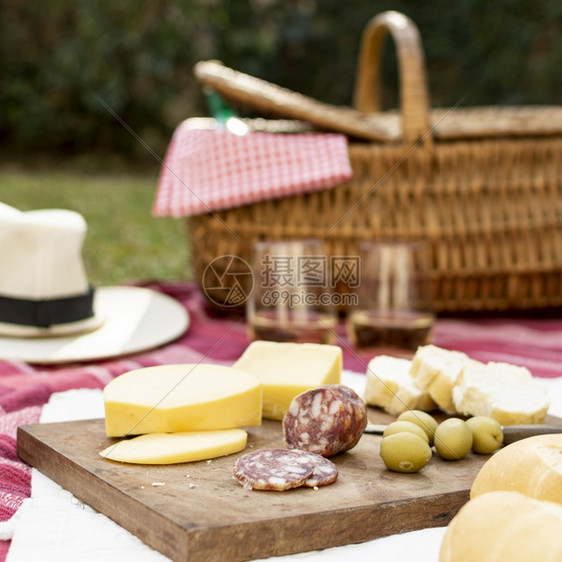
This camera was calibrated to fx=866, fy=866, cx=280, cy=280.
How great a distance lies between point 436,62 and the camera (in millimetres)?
4879

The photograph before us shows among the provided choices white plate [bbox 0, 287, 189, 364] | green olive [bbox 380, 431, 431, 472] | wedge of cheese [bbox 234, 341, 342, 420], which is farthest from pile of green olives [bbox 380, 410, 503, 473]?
white plate [bbox 0, 287, 189, 364]

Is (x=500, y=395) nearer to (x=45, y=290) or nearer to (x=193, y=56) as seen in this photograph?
(x=45, y=290)

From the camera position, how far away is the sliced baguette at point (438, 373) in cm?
86

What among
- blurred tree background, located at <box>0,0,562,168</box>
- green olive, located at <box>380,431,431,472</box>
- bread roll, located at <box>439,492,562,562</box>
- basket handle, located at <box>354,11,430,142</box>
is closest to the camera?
bread roll, located at <box>439,492,562,562</box>

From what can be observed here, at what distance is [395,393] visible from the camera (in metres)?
0.87

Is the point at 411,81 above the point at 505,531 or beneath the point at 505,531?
above

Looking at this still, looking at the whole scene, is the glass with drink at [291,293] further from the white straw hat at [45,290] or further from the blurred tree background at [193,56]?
the blurred tree background at [193,56]

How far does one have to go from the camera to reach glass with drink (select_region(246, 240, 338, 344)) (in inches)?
Answer: 46.8

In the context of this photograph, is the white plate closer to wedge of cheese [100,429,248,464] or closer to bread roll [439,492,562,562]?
wedge of cheese [100,429,248,464]

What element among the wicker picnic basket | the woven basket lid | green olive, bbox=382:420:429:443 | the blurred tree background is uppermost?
the blurred tree background

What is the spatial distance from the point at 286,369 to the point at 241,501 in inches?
10.4

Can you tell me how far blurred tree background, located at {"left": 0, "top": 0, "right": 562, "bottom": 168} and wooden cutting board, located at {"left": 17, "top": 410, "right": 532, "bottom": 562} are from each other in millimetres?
4088

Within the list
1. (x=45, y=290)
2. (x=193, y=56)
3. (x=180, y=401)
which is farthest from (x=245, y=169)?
(x=193, y=56)

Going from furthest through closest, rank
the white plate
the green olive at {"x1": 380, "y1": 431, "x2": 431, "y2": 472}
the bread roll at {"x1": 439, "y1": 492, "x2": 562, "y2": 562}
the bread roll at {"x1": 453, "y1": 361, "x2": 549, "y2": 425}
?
the white plate < the bread roll at {"x1": 453, "y1": 361, "x2": 549, "y2": 425} < the green olive at {"x1": 380, "y1": 431, "x2": 431, "y2": 472} < the bread roll at {"x1": 439, "y1": 492, "x2": 562, "y2": 562}
